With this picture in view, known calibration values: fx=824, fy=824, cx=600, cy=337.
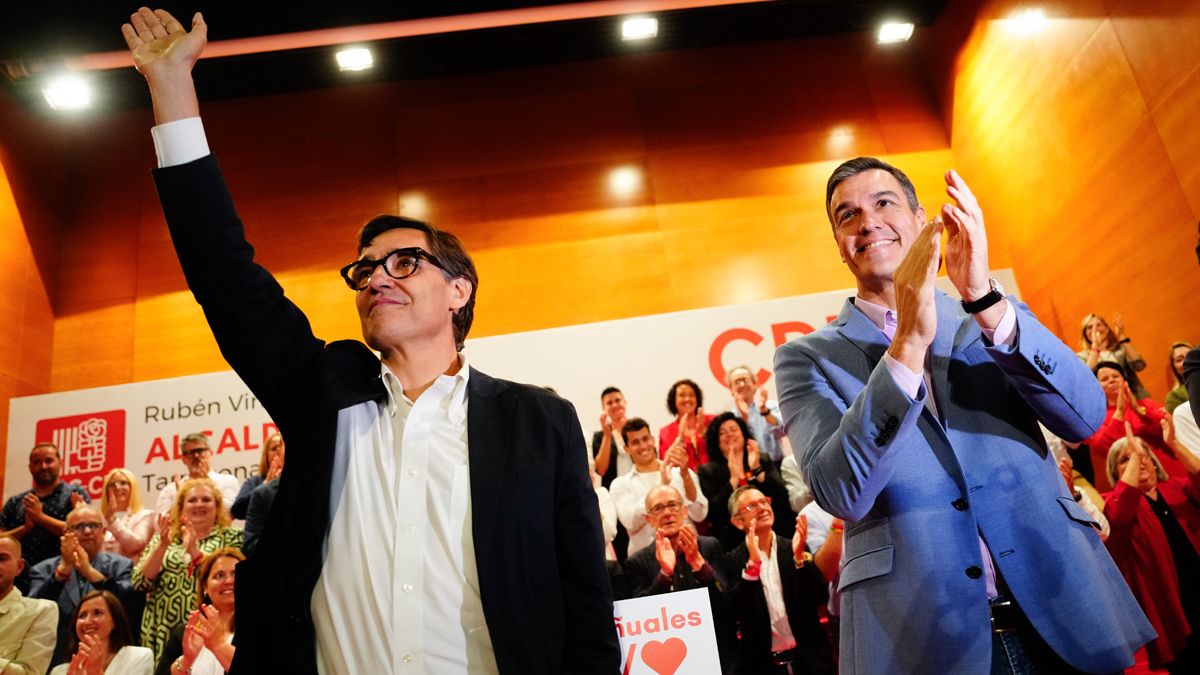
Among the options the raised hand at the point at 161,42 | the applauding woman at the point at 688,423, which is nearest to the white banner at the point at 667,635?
the raised hand at the point at 161,42

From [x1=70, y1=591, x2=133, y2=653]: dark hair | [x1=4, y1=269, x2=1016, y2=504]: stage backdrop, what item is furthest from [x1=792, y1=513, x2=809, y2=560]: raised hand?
[x1=70, y1=591, x2=133, y2=653]: dark hair

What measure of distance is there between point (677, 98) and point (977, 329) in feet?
24.1

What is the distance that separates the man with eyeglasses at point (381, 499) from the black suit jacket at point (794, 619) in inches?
113

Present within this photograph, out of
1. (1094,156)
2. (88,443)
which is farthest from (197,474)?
(1094,156)

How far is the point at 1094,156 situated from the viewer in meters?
6.20

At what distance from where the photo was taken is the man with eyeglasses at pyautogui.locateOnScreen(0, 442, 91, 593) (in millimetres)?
5297

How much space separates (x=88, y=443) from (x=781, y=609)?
5.06 m

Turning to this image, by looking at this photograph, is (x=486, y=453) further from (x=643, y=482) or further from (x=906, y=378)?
(x=643, y=482)

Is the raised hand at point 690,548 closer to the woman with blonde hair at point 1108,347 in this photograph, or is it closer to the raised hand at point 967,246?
the raised hand at point 967,246

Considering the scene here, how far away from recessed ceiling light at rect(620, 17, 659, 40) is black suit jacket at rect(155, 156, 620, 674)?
6883mm

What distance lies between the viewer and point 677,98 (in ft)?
27.7

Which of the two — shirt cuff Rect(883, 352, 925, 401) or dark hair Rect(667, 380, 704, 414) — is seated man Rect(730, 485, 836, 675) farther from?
shirt cuff Rect(883, 352, 925, 401)

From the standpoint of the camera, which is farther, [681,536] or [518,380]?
[518,380]

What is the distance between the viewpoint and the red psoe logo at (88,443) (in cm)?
588
